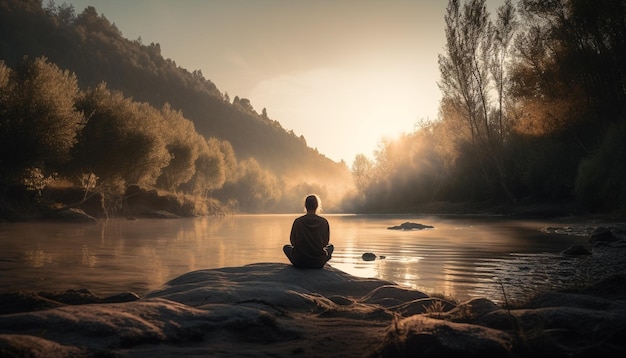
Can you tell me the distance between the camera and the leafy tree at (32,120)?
1518 inches

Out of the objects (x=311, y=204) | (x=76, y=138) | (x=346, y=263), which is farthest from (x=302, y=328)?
(x=76, y=138)

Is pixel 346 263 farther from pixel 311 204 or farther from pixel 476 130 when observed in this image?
pixel 476 130

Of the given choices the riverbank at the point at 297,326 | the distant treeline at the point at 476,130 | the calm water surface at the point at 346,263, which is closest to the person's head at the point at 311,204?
the riverbank at the point at 297,326

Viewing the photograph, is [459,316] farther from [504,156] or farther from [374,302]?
[504,156]

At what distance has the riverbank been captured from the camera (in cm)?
476

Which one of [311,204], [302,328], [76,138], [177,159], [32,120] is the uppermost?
[177,159]

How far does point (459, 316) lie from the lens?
6.19m

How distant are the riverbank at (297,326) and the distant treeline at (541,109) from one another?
2852cm

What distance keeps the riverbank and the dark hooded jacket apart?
2033 millimetres

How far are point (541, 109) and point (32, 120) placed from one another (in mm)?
38865

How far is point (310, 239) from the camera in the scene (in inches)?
417

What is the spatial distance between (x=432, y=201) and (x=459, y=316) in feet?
209

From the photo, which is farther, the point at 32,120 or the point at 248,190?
the point at 248,190

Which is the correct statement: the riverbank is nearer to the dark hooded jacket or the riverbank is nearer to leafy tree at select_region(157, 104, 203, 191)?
the dark hooded jacket
